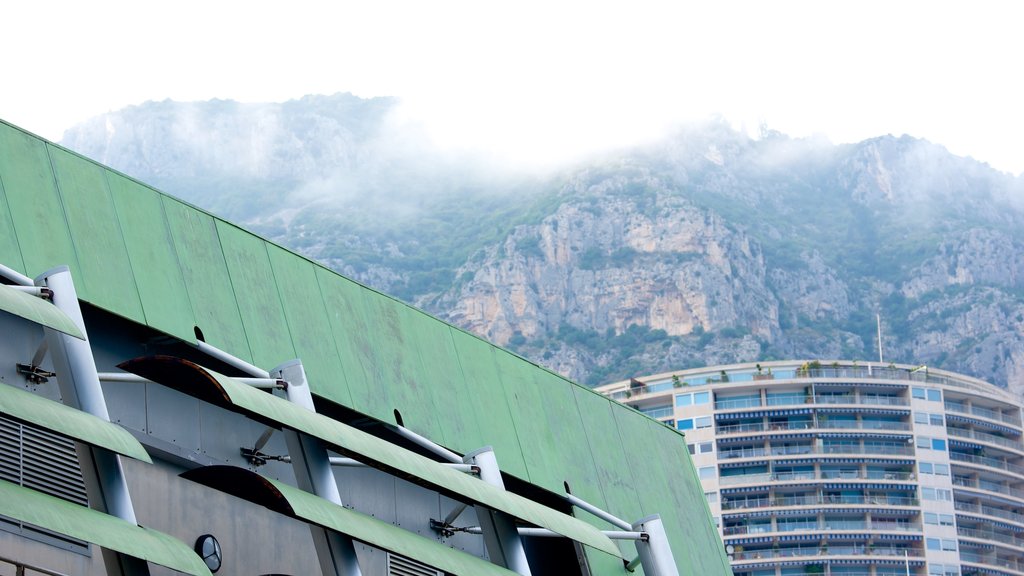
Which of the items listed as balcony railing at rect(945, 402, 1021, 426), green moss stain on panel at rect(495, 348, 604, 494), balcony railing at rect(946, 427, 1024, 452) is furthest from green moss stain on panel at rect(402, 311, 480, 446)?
balcony railing at rect(945, 402, 1021, 426)

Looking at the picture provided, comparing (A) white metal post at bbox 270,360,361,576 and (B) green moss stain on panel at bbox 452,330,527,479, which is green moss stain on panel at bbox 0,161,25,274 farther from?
(B) green moss stain on panel at bbox 452,330,527,479

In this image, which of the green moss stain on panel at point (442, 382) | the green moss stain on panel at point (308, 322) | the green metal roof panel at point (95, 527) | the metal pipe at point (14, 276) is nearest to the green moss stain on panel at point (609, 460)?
the green moss stain on panel at point (442, 382)

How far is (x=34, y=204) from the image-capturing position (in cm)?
1986

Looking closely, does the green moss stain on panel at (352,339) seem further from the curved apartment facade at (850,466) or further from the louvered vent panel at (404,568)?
the curved apartment facade at (850,466)

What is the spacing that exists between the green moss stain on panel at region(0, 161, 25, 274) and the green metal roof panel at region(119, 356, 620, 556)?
6.93 ft

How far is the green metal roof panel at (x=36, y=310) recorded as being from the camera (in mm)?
16016

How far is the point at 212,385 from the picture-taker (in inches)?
702

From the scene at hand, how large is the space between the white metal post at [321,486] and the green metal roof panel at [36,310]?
3.65 meters

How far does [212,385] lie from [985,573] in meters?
145

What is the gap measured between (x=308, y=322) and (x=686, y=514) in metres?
12.8

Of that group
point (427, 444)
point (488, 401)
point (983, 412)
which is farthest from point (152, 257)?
point (983, 412)

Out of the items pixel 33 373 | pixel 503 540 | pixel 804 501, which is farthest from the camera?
pixel 804 501

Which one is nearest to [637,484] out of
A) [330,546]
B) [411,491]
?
[411,491]

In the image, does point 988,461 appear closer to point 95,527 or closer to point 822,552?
point 822,552
